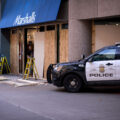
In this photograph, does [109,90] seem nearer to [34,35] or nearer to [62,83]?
[62,83]

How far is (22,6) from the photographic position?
22156 mm

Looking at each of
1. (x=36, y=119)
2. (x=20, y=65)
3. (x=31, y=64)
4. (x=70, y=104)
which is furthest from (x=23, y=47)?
(x=36, y=119)

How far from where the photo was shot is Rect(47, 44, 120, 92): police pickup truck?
13.7 meters

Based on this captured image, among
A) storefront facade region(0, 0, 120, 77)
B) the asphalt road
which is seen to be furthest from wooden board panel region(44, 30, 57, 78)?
the asphalt road

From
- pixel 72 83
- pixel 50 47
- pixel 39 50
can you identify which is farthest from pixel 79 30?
pixel 72 83

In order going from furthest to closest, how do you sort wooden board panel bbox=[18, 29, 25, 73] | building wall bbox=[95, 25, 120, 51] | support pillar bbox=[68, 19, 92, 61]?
wooden board panel bbox=[18, 29, 25, 73], support pillar bbox=[68, 19, 92, 61], building wall bbox=[95, 25, 120, 51]

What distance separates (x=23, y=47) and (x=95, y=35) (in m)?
6.60

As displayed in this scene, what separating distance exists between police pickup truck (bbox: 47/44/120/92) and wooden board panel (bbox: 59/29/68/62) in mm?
4604

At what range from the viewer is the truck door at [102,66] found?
1373cm

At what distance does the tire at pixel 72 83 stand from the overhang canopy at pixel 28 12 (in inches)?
194

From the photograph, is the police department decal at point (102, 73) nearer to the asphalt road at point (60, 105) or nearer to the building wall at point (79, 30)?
the asphalt road at point (60, 105)

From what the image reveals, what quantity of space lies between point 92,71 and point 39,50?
7.89 meters

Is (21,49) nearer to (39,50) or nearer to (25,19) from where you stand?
(39,50)

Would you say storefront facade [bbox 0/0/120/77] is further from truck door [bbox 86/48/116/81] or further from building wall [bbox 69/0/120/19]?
truck door [bbox 86/48/116/81]
